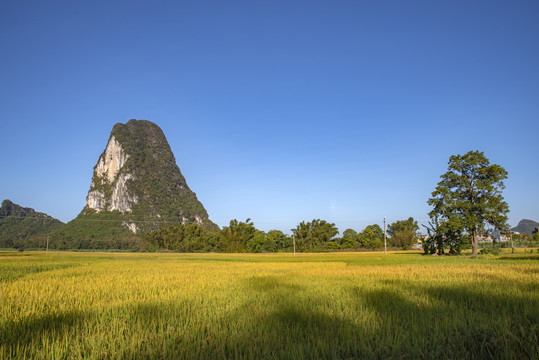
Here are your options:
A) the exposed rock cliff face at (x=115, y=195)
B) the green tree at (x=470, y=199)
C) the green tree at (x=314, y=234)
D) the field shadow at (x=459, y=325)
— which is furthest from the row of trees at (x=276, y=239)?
the exposed rock cliff face at (x=115, y=195)

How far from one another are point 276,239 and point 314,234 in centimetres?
1117

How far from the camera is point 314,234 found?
8375cm

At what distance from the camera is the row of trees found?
7900cm

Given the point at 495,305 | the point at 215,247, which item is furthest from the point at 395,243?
the point at 495,305

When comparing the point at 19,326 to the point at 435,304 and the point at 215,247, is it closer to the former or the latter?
the point at 435,304

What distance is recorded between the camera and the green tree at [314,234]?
81438 mm

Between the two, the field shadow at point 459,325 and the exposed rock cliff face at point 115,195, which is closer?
the field shadow at point 459,325

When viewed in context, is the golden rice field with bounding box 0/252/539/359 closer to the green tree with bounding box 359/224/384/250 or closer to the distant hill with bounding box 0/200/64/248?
the green tree with bounding box 359/224/384/250

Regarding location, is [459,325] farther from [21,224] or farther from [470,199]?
[21,224]

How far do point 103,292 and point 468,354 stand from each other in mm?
6570

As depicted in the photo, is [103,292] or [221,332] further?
[103,292]

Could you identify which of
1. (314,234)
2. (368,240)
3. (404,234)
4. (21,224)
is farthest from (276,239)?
(21,224)

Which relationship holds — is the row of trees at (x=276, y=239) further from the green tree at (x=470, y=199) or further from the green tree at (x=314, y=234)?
the green tree at (x=470, y=199)

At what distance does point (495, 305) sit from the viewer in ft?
14.3
